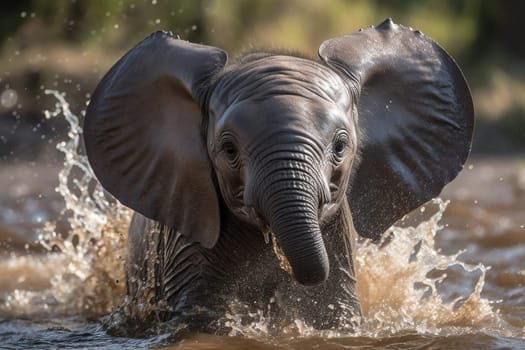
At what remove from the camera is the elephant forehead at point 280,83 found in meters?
5.74

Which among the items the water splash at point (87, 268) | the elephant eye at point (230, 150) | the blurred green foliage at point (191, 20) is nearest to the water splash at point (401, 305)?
the elephant eye at point (230, 150)

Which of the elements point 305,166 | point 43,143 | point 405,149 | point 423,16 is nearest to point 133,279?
point 405,149

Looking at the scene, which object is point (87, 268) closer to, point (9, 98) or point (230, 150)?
point (230, 150)

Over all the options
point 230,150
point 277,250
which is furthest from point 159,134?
point 277,250

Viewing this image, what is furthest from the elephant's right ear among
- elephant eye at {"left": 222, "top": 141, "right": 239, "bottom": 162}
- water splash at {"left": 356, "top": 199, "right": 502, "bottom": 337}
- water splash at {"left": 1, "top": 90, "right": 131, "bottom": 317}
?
water splash at {"left": 1, "top": 90, "right": 131, "bottom": 317}

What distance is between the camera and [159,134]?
6.52 meters

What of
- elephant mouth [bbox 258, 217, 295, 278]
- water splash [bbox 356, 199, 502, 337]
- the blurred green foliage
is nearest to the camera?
elephant mouth [bbox 258, 217, 295, 278]

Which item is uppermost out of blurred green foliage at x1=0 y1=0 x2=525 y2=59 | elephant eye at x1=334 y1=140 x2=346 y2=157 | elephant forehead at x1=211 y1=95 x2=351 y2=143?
blurred green foliage at x1=0 y1=0 x2=525 y2=59

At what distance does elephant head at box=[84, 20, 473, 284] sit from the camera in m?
5.62

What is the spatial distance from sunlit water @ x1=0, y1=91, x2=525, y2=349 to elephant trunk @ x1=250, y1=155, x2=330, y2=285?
1.08 metres

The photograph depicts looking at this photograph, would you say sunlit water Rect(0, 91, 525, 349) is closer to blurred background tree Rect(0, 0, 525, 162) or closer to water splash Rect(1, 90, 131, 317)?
water splash Rect(1, 90, 131, 317)

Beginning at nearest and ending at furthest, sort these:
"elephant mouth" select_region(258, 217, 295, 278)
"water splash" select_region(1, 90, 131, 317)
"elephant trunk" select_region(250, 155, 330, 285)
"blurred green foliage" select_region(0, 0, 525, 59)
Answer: "elephant trunk" select_region(250, 155, 330, 285), "elephant mouth" select_region(258, 217, 295, 278), "water splash" select_region(1, 90, 131, 317), "blurred green foliage" select_region(0, 0, 525, 59)

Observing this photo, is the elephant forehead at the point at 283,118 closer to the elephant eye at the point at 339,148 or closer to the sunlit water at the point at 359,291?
the elephant eye at the point at 339,148

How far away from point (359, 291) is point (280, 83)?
7.64 ft
